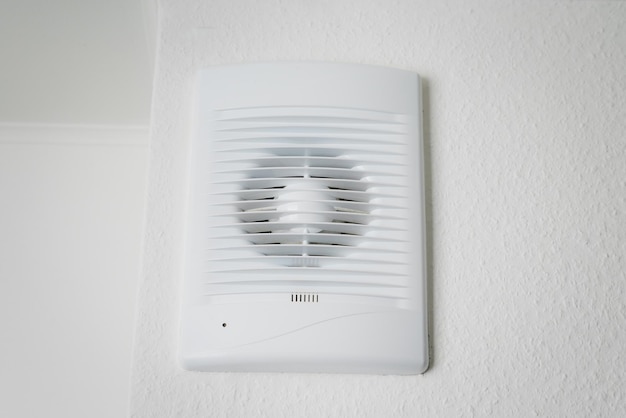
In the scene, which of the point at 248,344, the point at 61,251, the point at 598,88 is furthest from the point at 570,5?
the point at 61,251

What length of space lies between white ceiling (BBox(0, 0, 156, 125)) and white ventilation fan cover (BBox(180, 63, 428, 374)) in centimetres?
49

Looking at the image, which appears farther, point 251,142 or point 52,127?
point 52,127

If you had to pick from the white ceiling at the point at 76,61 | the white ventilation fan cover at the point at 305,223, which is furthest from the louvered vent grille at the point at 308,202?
the white ceiling at the point at 76,61

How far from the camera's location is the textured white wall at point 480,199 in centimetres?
78

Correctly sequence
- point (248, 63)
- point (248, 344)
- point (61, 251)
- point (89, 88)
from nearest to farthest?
point (248, 344) → point (248, 63) → point (89, 88) → point (61, 251)

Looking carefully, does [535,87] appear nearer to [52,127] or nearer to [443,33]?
[443,33]

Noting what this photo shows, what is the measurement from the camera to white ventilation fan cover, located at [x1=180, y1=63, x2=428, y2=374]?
29.8 inches

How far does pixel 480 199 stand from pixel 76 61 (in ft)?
3.49

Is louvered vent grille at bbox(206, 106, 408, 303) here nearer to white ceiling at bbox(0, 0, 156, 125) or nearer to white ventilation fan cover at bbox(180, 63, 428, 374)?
white ventilation fan cover at bbox(180, 63, 428, 374)

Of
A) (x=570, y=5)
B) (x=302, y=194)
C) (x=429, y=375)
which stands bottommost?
(x=429, y=375)

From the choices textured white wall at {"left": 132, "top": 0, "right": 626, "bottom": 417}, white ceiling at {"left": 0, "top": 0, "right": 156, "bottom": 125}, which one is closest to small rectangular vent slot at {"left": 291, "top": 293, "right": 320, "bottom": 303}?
textured white wall at {"left": 132, "top": 0, "right": 626, "bottom": 417}

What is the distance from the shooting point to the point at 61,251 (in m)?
1.77

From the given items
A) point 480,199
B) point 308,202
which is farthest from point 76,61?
point 480,199

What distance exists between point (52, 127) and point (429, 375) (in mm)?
1500
